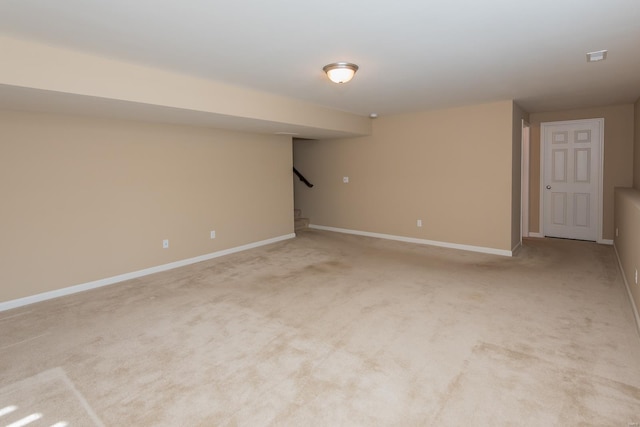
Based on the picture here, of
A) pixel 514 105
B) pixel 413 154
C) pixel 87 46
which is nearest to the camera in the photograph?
pixel 87 46

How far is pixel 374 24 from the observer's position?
243cm

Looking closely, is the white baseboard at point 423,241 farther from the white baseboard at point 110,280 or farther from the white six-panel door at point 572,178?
the white baseboard at point 110,280

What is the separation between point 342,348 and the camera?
8.75 feet

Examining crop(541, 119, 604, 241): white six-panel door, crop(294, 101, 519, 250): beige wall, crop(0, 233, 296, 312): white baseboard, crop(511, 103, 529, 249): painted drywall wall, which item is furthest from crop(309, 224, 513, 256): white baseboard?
crop(0, 233, 296, 312): white baseboard

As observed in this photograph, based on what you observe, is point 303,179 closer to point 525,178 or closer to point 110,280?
point 525,178

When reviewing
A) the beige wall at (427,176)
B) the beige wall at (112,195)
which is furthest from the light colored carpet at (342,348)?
the beige wall at (427,176)

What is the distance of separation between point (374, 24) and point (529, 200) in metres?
5.40

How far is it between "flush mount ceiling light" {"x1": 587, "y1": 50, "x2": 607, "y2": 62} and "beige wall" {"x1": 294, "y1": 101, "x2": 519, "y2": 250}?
185 cm

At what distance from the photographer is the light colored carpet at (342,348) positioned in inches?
78.8

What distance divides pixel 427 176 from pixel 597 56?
306cm

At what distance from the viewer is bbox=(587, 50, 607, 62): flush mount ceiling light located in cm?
304

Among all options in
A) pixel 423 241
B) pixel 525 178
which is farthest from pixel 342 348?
pixel 525 178

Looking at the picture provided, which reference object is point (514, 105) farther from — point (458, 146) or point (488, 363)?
point (488, 363)

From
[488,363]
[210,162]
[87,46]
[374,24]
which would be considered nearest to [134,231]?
[210,162]
